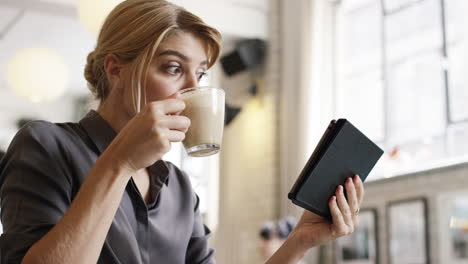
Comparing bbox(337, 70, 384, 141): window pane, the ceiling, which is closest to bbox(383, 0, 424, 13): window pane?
bbox(337, 70, 384, 141): window pane

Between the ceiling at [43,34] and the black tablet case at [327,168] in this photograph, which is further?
the ceiling at [43,34]

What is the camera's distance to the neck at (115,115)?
134 centimetres

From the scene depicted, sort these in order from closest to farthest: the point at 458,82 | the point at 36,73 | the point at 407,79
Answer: the point at 458,82 → the point at 407,79 → the point at 36,73

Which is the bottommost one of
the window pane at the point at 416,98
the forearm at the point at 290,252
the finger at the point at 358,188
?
the forearm at the point at 290,252

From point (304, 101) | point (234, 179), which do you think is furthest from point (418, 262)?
point (234, 179)

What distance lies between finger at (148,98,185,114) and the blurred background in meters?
3.13

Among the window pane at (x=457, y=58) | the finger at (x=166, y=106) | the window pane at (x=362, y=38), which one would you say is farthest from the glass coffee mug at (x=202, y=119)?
the window pane at (x=362, y=38)

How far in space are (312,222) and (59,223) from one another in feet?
1.68

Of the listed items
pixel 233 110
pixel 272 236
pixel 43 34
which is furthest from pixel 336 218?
pixel 43 34

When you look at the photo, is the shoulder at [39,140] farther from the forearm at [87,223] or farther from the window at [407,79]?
the window at [407,79]

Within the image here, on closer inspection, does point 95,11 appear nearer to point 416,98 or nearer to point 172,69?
point 416,98

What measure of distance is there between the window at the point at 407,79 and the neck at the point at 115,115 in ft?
13.0

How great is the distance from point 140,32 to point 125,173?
13.3 inches

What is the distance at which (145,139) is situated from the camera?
3.35 ft
